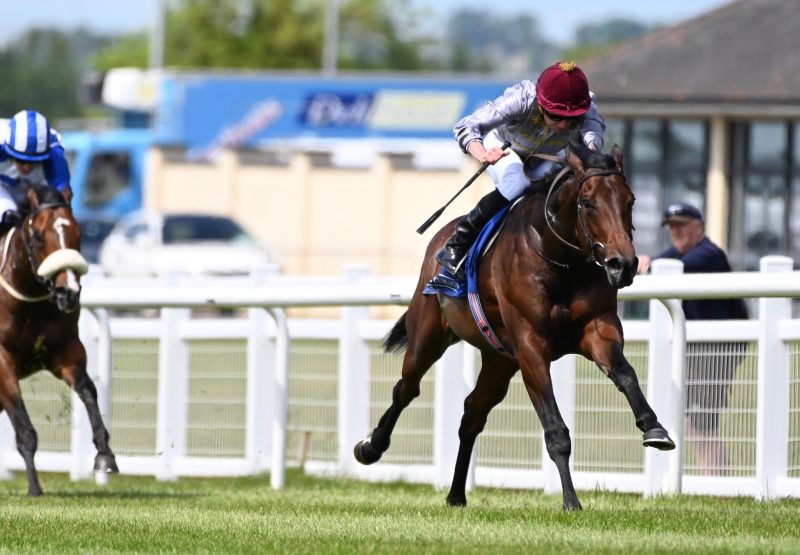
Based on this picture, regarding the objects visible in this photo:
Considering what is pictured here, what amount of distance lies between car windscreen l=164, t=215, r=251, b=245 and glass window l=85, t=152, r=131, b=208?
7.53 m

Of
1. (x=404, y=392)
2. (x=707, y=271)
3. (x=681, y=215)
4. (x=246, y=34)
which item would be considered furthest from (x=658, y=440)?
(x=246, y=34)

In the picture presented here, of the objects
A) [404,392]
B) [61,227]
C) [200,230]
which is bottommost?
[404,392]

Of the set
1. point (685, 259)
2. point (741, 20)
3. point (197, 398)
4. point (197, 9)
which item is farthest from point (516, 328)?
point (197, 9)

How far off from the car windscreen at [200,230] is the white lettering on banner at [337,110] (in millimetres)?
9997

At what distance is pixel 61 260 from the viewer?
9828mm

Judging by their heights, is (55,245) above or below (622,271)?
above

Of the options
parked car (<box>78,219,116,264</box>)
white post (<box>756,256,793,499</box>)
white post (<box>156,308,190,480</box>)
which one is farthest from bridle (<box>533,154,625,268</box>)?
parked car (<box>78,219,116,264</box>)

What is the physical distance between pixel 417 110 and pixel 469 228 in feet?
101

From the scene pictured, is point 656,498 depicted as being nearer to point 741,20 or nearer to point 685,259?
point 685,259

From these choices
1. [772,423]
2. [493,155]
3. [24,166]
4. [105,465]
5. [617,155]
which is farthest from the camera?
[24,166]

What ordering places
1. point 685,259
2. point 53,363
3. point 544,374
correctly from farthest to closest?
point 685,259 → point 53,363 → point 544,374

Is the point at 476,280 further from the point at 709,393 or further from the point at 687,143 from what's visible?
the point at 687,143

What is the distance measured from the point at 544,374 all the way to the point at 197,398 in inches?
176

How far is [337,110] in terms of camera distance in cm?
3969
